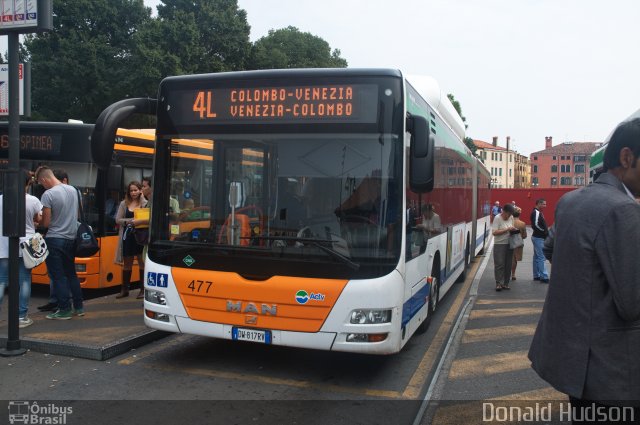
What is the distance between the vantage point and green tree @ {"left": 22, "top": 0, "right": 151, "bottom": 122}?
3528 centimetres

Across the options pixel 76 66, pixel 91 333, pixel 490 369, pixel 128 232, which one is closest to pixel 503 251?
pixel 490 369

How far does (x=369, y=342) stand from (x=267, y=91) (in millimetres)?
2489

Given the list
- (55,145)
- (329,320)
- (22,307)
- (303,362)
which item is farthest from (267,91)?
(55,145)

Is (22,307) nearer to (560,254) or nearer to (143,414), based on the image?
(143,414)

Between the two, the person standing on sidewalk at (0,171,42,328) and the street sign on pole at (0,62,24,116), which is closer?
the street sign on pole at (0,62,24,116)

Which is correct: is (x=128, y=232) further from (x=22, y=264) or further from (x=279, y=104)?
(x=279, y=104)

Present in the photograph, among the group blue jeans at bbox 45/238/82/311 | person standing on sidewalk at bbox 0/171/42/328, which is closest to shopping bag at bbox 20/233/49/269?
person standing on sidewalk at bbox 0/171/42/328

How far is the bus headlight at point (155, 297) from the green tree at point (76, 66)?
104 feet

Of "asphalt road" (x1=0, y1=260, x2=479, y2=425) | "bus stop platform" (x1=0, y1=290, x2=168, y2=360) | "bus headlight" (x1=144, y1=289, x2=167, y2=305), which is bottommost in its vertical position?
"asphalt road" (x1=0, y1=260, x2=479, y2=425)

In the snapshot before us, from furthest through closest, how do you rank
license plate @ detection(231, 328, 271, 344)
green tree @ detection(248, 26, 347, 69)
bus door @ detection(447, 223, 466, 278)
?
green tree @ detection(248, 26, 347, 69) < bus door @ detection(447, 223, 466, 278) < license plate @ detection(231, 328, 271, 344)

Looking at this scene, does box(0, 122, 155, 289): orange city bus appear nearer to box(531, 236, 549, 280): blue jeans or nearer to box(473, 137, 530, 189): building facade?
box(531, 236, 549, 280): blue jeans

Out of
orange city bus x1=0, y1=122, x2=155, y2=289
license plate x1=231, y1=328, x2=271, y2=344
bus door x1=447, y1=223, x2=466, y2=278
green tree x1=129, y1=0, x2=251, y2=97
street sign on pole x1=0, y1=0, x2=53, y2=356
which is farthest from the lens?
green tree x1=129, y1=0, x2=251, y2=97

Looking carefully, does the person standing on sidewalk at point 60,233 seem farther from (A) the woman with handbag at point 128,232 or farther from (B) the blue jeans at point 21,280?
(A) the woman with handbag at point 128,232

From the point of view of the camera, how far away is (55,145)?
9219 mm
